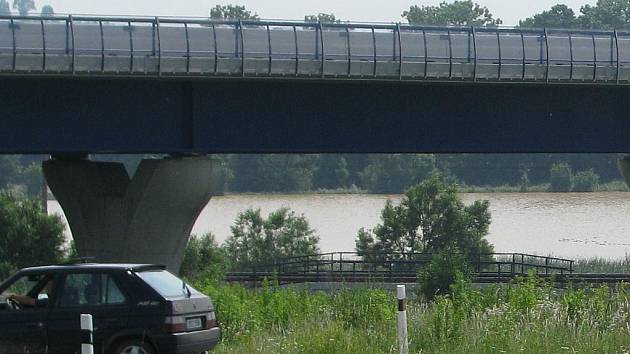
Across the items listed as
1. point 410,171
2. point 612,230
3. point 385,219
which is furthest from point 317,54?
point 410,171

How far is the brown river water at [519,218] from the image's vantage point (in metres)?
77.4

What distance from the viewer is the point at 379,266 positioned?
216 feet

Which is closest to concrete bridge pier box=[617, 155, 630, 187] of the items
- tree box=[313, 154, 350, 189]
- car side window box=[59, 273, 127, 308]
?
car side window box=[59, 273, 127, 308]

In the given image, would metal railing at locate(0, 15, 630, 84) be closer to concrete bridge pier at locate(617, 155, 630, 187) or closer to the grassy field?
concrete bridge pier at locate(617, 155, 630, 187)

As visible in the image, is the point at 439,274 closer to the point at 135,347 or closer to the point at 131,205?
the point at 131,205

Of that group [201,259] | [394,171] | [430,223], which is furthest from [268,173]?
[201,259]

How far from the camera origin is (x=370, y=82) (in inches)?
1458

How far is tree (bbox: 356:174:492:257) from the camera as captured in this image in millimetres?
68812

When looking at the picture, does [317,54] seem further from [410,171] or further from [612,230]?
[410,171]

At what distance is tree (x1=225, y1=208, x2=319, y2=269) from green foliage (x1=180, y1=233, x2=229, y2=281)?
13898 mm

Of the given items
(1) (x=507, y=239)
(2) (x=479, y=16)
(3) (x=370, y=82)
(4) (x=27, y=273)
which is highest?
(2) (x=479, y=16)

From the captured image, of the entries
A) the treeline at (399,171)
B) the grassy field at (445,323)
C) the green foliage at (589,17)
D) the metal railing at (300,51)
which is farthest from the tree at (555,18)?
the grassy field at (445,323)

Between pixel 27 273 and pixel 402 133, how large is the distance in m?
22.3

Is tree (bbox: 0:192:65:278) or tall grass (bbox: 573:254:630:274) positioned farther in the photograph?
tall grass (bbox: 573:254:630:274)
